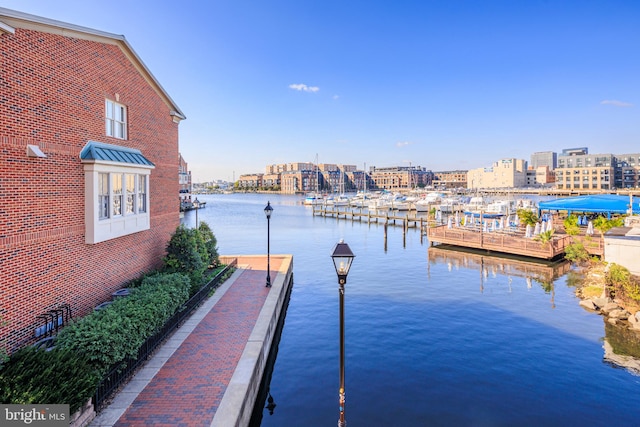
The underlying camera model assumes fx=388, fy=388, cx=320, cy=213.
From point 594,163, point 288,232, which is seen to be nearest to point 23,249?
point 288,232

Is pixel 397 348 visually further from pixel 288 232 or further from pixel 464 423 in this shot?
pixel 288 232

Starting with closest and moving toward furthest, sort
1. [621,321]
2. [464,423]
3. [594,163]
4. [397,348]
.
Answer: [464,423] < [397,348] < [621,321] < [594,163]

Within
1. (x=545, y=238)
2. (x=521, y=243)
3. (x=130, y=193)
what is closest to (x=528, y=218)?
(x=521, y=243)

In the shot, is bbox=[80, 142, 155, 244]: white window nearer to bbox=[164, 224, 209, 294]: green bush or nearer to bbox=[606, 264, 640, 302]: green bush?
bbox=[164, 224, 209, 294]: green bush

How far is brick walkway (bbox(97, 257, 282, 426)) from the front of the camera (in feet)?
25.8

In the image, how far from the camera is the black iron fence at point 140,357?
8117 millimetres

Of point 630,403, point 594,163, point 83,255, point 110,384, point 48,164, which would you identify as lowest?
point 630,403

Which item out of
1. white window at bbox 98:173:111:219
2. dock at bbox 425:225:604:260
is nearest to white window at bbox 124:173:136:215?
white window at bbox 98:173:111:219

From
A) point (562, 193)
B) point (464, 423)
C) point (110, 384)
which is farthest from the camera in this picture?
point (562, 193)

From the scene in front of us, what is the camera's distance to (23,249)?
9.52 meters

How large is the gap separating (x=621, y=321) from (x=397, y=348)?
10.1 metres

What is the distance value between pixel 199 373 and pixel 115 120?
9636 mm

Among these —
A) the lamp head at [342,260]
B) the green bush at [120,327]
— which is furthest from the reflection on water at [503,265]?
the green bush at [120,327]

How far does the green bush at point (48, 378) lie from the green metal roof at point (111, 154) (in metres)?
5.89
